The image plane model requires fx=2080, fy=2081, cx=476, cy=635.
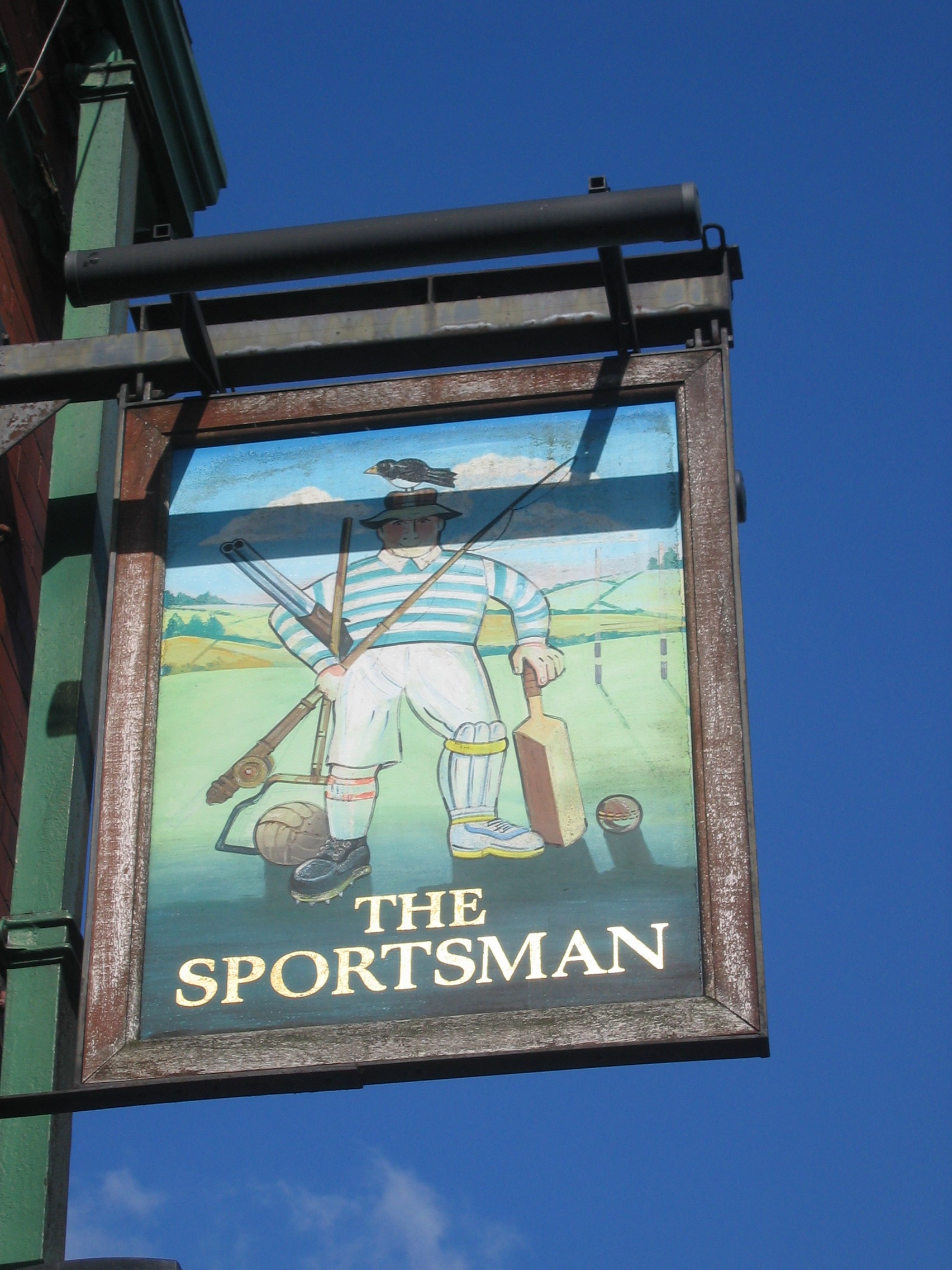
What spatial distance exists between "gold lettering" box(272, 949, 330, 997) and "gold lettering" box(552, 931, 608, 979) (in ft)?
1.89

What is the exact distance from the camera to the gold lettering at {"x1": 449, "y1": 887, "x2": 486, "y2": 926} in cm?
521

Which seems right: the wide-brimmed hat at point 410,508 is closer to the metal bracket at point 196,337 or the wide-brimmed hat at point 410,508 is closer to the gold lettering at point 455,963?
the metal bracket at point 196,337

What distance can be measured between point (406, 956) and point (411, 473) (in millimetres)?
1627

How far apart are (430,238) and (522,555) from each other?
98 centimetres

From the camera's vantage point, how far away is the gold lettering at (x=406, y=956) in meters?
5.11

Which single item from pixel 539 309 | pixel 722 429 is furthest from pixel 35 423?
pixel 722 429

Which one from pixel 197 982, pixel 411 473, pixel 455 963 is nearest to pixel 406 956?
pixel 455 963

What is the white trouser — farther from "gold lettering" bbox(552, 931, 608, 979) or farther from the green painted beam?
the green painted beam

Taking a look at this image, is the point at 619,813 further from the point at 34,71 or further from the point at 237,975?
the point at 34,71

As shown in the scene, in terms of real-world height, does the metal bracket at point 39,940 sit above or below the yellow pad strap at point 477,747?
below

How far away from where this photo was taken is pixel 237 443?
20.7ft

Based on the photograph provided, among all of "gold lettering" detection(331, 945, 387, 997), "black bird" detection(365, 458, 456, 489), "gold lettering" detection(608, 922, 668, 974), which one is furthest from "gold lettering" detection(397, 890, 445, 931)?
"black bird" detection(365, 458, 456, 489)

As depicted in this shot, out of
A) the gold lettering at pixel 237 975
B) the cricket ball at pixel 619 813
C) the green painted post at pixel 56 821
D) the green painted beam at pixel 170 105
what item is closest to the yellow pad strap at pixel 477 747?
the cricket ball at pixel 619 813

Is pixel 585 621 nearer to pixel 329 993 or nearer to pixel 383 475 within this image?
pixel 383 475
